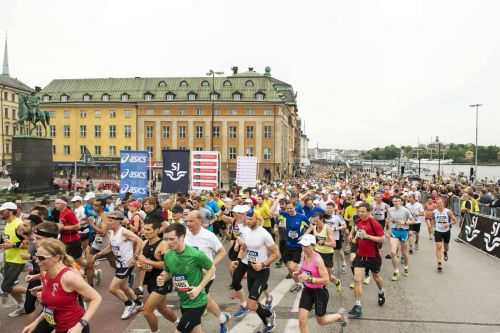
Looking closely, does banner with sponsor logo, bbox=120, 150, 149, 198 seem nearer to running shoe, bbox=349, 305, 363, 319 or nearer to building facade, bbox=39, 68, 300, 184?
running shoe, bbox=349, 305, 363, 319

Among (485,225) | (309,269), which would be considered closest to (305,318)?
(309,269)

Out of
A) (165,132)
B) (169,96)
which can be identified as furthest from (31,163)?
(169,96)

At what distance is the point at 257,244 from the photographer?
6.54 metres

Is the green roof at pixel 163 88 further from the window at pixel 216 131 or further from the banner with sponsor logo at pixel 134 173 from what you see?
the banner with sponsor logo at pixel 134 173

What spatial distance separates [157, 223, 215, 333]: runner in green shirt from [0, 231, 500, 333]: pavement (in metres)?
1.79

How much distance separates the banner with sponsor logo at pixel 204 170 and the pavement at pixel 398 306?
18.9 ft

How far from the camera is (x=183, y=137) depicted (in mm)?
68688

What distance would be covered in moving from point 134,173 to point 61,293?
11188 mm

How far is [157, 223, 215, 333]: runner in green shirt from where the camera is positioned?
468cm

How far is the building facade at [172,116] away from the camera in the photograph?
218 feet

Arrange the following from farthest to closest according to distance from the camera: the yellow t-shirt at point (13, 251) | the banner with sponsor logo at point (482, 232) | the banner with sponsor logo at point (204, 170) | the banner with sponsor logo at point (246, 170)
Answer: the banner with sponsor logo at point (246, 170) → the banner with sponsor logo at point (204, 170) → the banner with sponsor logo at point (482, 232) → the yellow t-shirt at point (13, 251)

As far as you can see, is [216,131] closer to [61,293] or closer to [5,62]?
[61,293]

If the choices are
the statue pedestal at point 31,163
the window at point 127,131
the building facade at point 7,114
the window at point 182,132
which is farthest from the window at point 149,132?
the statue pedestal at point 31,163

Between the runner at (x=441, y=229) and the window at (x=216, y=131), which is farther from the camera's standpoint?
the window at (x=216, y=131)
